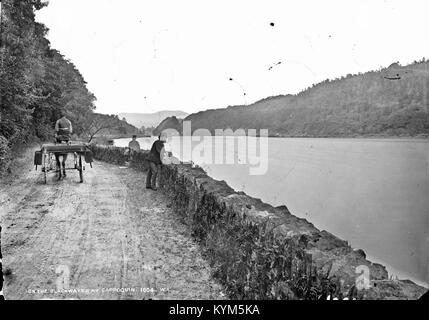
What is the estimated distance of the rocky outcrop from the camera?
208 centimetres

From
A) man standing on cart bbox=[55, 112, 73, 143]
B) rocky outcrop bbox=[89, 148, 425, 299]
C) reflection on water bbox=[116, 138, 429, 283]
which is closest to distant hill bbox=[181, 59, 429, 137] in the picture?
reflection on water bbox=[116, 138, 429, 283]

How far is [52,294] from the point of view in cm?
293

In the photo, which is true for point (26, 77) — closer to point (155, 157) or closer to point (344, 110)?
point (155, 157)

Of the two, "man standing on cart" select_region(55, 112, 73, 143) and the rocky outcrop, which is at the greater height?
"man standing on cart" select_region(55, 112, 73, 143)

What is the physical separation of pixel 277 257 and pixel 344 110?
14.5 meters

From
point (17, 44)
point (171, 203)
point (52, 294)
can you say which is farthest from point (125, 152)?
point (52, 294)

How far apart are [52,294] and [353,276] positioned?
278cm

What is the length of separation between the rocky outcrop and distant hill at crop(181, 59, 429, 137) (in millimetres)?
2338

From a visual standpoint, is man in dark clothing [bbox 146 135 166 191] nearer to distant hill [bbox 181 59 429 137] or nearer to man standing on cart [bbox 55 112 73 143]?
distant hill [bbox 181 59 429 137]

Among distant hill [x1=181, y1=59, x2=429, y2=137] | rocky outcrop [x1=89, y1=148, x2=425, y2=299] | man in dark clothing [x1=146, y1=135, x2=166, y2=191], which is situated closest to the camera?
rocky outcrop [x1=89, y1=148, x2=425, y2=299]

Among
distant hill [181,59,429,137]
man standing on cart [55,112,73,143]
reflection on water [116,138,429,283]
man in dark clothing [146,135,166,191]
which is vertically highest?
distant hill [181,59,429,137]

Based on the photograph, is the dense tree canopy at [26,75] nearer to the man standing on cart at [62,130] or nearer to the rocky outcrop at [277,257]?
the man standing on cart at [62,130]

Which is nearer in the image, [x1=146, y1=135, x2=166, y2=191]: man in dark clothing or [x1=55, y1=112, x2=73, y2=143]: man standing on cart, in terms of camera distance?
[x1=55, y1=112, x2=73, y2=143]: man standing on cart

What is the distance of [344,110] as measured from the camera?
50.7 ft
